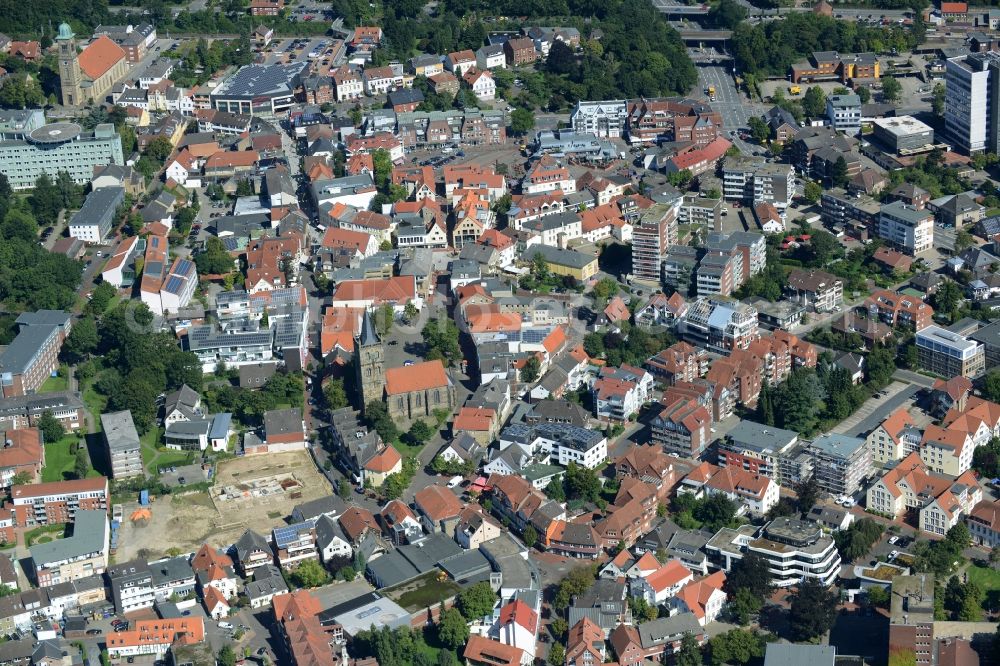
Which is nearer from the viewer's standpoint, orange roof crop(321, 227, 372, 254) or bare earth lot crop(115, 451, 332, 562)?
bare earth lot crop(115, 451, 332, 562)

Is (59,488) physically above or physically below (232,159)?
below

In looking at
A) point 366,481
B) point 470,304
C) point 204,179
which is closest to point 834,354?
point 470,304

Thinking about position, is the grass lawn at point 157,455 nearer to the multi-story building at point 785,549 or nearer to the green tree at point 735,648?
the multi-story building at point 785,549

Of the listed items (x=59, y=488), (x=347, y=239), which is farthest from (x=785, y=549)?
(x=347, y=239)

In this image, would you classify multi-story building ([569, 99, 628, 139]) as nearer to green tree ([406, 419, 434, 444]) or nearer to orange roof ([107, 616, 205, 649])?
green tree ([406, 419, 434, 444])

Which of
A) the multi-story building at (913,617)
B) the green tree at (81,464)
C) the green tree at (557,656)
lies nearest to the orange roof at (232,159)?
the green tree at (81,464)

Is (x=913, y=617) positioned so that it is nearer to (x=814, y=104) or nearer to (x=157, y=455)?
(x=157, y=455)

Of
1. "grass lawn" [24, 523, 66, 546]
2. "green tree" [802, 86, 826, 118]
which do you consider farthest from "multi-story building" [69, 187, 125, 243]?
"green tree" [802, 86, 826, 118]
